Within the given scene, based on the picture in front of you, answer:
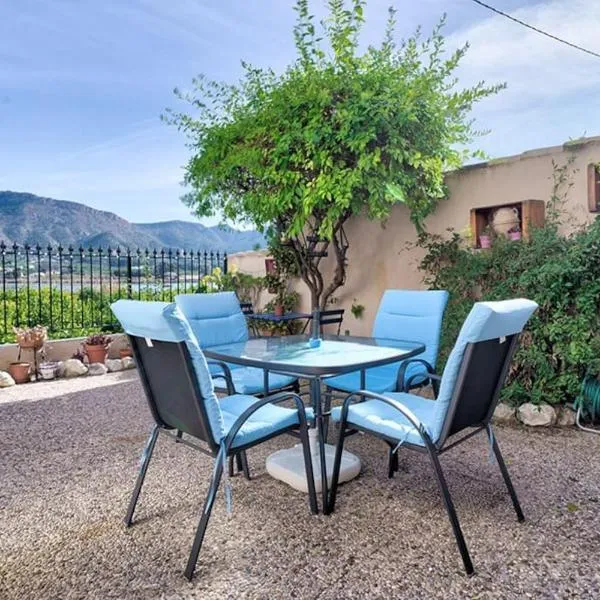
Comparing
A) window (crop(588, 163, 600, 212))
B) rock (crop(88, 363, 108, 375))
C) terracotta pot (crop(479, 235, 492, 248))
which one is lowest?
rock (crop(88, 363, 108, 375))

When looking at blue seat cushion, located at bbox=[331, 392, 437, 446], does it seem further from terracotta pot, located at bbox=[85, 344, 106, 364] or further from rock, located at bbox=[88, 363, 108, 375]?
terracotta pot, located at bbox=[85, 344, 106, 364]

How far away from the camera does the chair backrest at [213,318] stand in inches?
147

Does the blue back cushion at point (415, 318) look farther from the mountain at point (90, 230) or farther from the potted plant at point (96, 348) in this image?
the potted plant at point (96, 348)

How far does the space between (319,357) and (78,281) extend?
551cm

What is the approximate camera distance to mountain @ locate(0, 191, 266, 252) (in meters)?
6.60

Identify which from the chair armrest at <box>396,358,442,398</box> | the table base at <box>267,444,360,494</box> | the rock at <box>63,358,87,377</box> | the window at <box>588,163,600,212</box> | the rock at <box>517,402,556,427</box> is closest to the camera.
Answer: the table base at <box>267,444,360,494</box>

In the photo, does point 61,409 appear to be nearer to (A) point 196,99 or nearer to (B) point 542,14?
(A) point 196,99

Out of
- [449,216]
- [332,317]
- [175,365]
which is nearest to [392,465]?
[175,365]

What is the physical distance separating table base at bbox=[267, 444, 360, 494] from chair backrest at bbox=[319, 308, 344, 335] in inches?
118

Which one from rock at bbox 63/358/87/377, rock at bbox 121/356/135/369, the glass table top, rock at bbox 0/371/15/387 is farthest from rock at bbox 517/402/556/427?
rock at bbox 0/371/15/387

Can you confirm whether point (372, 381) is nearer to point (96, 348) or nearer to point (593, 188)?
point (593, 188)

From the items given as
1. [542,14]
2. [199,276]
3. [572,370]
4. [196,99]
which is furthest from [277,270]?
[542,14]

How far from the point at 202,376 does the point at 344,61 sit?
3.83 meters

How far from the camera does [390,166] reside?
14.6 feet
